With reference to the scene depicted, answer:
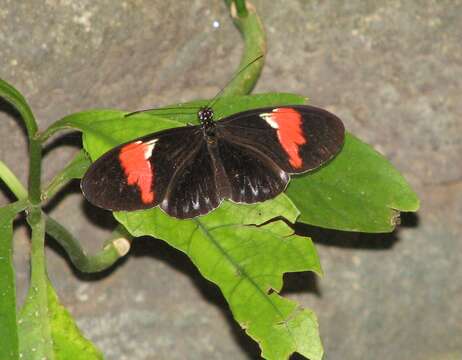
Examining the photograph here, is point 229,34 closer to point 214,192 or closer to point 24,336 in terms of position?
point 214,192

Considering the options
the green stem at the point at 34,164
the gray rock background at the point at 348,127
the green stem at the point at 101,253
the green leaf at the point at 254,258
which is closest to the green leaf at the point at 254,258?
the green leaf at the point at 254,258

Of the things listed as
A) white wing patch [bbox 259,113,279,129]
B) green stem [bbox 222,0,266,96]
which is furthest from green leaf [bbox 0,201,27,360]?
green stem [bbox 222,0,266,96]

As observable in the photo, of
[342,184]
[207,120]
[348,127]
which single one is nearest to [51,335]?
[207,120]

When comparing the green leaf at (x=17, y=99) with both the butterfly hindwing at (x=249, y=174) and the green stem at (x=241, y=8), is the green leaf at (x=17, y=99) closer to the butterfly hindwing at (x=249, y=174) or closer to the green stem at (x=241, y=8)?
the butterfly hindwing at (x=249, y=174)

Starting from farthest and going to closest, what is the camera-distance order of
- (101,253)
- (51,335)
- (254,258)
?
1. (101,253)
2. (51,335)
3. (254,258)

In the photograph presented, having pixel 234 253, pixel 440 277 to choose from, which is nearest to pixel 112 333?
pixel 234 253

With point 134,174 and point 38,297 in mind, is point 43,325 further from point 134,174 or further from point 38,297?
point 134,174
